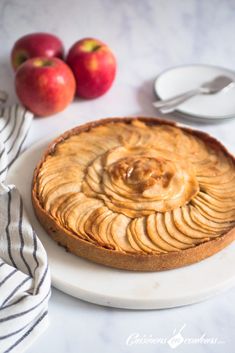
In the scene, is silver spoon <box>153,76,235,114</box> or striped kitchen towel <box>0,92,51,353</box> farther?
silver spoon <box>153,76,235,114</box>

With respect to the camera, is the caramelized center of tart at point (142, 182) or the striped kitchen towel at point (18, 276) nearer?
the striped kitchen towel at point (18, 276)

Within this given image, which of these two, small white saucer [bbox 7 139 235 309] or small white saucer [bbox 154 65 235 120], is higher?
small white saucer [bbox 154 65 235 120]

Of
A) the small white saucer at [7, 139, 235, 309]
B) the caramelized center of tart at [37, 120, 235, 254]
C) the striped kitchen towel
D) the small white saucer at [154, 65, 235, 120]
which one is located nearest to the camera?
the striped kitchen towel

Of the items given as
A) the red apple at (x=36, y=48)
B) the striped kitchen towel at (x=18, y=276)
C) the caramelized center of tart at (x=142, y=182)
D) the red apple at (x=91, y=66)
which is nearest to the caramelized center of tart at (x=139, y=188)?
the caramelized center of tart at (x=142, y=182)

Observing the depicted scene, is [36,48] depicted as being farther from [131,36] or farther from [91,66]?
[131,36]

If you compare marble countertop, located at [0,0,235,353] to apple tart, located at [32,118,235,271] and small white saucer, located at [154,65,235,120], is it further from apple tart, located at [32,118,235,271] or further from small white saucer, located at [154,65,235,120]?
apple tart, located at [32,118,235,271]

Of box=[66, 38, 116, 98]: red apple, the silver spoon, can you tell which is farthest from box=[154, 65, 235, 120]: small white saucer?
box=[66, 38, 116, 98]: red apple

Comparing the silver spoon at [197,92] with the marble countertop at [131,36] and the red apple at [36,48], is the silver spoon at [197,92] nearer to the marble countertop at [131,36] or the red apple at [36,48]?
the marble countertop at [131,36]
